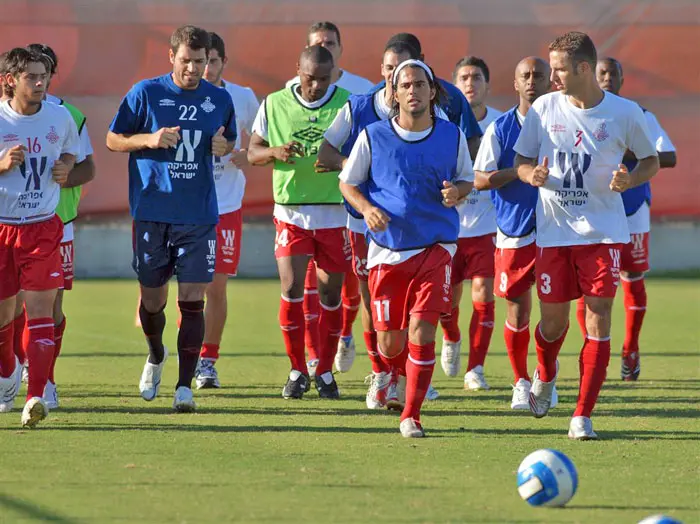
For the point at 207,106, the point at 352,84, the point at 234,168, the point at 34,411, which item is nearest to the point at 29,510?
the point at 34,411

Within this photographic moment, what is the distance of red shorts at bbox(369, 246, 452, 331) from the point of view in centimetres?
808

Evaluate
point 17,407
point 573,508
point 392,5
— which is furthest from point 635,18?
point 573,508

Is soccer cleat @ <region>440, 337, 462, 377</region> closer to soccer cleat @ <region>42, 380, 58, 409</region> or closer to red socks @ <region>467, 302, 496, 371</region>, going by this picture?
red socks @ <region>467, 302, 496, 371</region>

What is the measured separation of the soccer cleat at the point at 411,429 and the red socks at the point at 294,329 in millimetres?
1905

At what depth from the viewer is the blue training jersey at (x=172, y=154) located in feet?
29.1

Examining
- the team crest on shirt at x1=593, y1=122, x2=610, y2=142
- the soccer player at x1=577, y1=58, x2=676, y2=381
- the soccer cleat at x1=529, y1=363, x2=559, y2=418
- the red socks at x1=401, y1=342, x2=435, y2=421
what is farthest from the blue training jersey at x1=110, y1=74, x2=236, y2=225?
the soccer player at x1=577, y1=58, x2=676, y2=381

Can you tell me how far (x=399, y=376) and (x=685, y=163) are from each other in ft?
38.3

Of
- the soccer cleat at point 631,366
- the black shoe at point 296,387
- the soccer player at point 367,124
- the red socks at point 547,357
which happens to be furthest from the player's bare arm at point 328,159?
the soccer cleat at point 631,366

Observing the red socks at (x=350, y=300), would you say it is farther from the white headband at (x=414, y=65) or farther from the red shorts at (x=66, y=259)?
the white headband at (x=414, y=65)

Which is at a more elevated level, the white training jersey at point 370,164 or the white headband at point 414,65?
the white headband at point 414,65

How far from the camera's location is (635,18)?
1958cm

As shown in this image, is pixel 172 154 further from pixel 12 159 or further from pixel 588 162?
pixel 588 162

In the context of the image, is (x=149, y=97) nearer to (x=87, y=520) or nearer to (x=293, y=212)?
(x=293, y=212)

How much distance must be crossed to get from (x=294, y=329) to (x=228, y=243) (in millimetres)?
1208
